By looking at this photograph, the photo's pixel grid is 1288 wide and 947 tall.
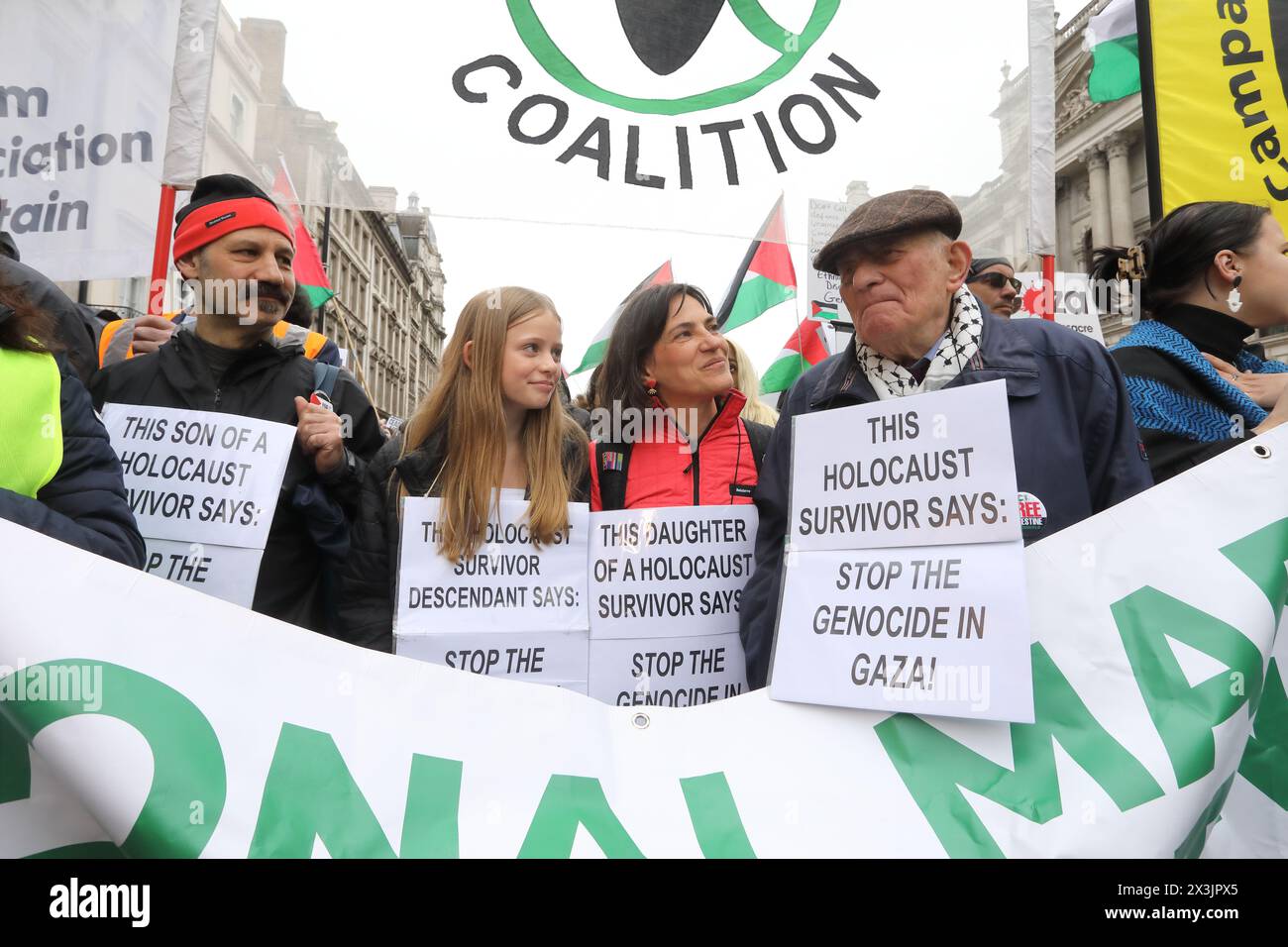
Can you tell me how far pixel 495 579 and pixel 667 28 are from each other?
1.60 metres

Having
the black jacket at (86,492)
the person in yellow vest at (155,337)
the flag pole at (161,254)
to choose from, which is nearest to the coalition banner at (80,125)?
the flag pole at (161,254)

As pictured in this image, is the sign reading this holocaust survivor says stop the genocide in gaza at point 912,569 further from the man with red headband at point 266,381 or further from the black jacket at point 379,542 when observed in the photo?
the man with red headband at point 266,381

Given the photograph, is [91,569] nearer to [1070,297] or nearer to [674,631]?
[674,631]

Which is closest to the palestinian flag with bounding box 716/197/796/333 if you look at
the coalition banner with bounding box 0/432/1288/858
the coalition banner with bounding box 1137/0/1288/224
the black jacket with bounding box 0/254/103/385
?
the coalition banner with bounding box 1137/0/1288/224

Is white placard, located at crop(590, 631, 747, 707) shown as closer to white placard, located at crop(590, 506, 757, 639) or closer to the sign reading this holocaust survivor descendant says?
white placard, located at crop(590, 506, 757, 639)

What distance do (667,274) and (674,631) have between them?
4.56 m

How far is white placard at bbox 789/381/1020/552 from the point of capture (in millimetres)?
1868

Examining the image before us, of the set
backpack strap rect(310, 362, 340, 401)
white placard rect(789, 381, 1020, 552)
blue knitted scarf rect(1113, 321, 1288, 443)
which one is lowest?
white placard rect(789, 381, 1020, 552)

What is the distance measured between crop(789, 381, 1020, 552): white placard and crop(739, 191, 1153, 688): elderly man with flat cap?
145mm

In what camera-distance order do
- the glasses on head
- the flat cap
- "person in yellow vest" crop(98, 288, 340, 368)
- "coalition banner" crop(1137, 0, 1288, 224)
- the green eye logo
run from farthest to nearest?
1. the glasses on head
2. "coalition banner" crop(1137, 0, 1288, 224)
3. "person in yellow vest" crop(98, 288, 340, 368)
4. the green eye logo
5. the flat cap

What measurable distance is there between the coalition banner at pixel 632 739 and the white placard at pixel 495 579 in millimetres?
683
